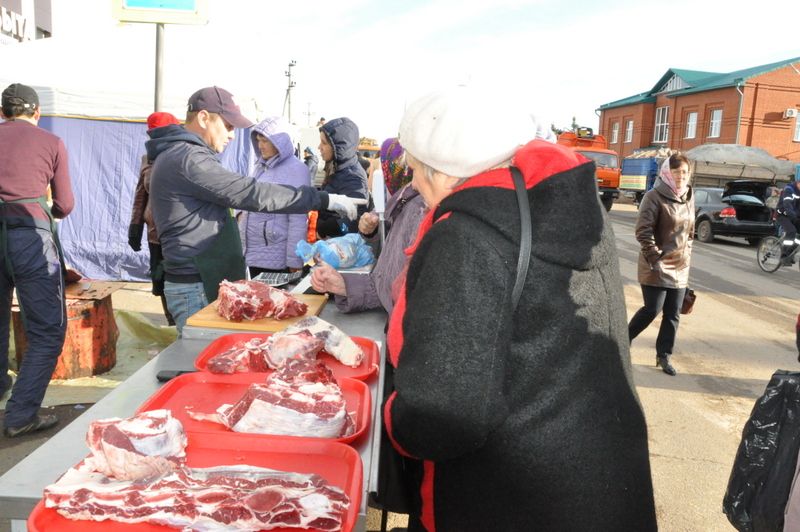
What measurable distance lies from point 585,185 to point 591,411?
53 cm

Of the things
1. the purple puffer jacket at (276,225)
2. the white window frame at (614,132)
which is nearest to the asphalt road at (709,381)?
the purple puffer jacket at (276,225)

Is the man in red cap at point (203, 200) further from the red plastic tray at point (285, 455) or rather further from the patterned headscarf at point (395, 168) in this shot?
the red plastic tray at point (285, 455)

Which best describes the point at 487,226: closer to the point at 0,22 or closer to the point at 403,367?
the point at 403,367

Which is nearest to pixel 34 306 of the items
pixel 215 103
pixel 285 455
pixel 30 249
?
pixel 30 249

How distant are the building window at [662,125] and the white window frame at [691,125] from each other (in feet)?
6.67

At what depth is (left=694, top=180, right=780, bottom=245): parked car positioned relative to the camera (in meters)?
15.9

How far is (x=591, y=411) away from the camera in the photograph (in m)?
1.43

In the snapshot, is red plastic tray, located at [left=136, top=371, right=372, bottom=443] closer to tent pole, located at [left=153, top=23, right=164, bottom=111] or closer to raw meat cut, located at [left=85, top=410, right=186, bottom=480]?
raw meat cut, located at [left=85, top=410, right=186, bottom=480]

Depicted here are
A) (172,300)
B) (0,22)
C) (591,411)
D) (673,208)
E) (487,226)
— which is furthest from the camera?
(0,22)

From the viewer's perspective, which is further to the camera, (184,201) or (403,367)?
(184,201)

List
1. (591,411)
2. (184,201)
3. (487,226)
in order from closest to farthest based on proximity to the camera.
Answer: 1. (487,226)
2. (591,411)
3. (184,201)

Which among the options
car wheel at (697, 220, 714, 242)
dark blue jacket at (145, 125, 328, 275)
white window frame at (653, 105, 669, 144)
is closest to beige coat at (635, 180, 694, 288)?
dark blue jacket at (145, 125, 328, 275)

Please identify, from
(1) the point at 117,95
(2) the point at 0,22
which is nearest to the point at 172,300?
(1) the point at 117,95

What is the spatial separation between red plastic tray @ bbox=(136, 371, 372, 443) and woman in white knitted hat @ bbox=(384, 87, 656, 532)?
471mm
